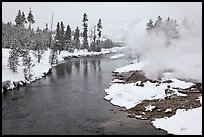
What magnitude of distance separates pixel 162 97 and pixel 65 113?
8780 mm

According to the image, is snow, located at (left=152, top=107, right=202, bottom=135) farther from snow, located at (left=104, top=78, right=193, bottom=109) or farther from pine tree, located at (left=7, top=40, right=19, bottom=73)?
pine tree, located at (left=7, top=40, right=19, bottom=73)

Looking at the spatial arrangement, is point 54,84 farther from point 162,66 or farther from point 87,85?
point 162,66

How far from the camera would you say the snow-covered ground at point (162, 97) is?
66.1 ft

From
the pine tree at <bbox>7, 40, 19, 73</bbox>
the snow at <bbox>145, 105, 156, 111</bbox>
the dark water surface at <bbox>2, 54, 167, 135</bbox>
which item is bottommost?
the dark water surface at <bbox>2, 54, 167, 135</bbox>

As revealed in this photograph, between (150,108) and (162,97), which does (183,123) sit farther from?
(162,97)

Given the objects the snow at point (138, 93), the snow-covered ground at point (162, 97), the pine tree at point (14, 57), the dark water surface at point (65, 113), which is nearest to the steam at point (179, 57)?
the snow-covered ground at point (162, 97)

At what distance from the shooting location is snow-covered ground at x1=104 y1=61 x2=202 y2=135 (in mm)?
20141

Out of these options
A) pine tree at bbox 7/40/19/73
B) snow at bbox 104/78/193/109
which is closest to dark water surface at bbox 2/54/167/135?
snow at bbox 104/78/193/109

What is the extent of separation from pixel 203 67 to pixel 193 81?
8.23 ft

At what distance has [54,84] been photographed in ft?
123

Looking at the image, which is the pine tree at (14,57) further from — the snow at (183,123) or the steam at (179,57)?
the snow at (183,123)

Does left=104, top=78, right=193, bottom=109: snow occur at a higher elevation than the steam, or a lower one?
lower

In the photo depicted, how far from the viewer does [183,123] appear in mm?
20656

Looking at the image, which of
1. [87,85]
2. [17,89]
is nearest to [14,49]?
[17,89]
